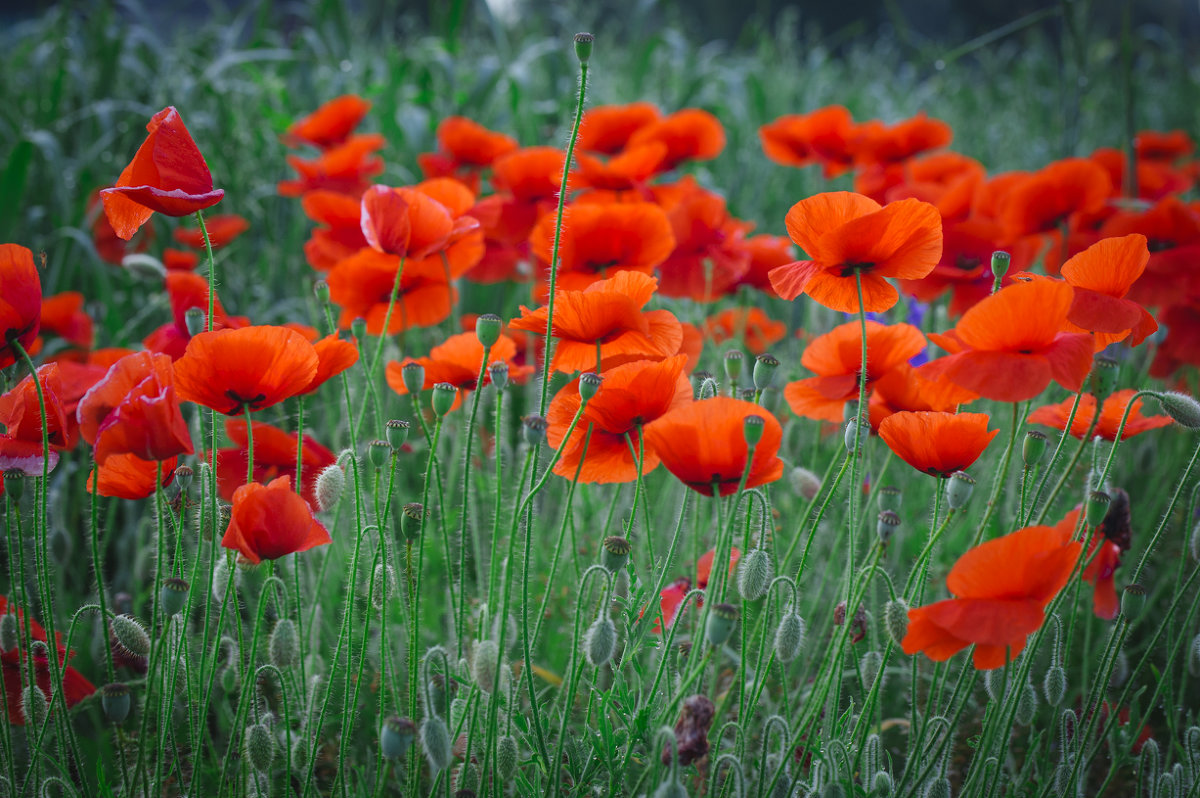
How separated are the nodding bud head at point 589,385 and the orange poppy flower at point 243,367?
0.34 metres

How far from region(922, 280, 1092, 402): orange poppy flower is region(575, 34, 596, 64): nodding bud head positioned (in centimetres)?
56

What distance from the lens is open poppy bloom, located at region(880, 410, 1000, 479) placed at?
3.55 feet

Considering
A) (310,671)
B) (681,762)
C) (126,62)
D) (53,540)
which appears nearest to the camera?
(681,762)

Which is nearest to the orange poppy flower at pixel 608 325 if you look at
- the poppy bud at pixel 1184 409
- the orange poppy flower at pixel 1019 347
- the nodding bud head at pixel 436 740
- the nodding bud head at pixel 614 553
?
the nodding bud head at pixel 614 553

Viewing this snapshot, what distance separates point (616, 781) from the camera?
1085 mm

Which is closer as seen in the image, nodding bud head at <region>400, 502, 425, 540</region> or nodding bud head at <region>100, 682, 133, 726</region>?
nodding bud head at <region>100, 682, 133, 726</region>

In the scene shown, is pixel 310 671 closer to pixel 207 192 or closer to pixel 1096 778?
pixel 207 192

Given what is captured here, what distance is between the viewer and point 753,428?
0.91m

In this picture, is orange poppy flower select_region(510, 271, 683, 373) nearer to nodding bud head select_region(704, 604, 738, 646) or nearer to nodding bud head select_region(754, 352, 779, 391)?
nodding bud head select_region(754, 352, 779, 391)

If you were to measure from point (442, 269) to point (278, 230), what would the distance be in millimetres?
2063

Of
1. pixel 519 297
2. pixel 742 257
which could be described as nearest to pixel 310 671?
pixel 742 257

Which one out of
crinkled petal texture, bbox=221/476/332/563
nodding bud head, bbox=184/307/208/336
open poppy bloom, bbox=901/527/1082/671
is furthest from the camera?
nodding bud head, bbox=184/307/208/336

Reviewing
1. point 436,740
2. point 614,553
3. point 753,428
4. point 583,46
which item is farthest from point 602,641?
point 583,46

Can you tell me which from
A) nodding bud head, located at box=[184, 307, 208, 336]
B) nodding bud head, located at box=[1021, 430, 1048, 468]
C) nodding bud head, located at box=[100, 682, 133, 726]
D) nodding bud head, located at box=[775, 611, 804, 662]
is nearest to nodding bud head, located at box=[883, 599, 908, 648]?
nodding bud head, located at box=[775, 611, 804, 662]
